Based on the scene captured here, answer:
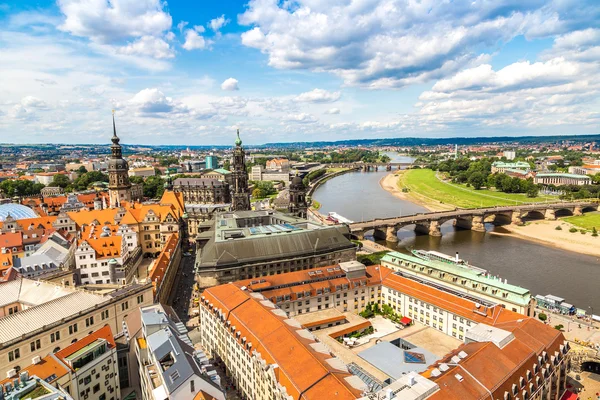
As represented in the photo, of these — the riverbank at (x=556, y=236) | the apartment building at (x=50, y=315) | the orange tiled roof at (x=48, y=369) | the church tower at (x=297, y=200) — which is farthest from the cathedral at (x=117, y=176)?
the riverbank at (x=556, y=236)

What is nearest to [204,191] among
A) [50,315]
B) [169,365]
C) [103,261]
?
[103,261]

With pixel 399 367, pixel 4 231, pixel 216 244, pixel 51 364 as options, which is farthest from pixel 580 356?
pixel 4 231

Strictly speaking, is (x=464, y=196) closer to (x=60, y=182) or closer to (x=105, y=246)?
(x=105, y=246)

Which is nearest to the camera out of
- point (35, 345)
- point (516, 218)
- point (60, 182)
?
point (35, 345)

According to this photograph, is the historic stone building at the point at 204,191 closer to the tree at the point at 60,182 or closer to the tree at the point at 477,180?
the tree at the point at 60,182

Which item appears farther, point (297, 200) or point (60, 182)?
point (60, 182)

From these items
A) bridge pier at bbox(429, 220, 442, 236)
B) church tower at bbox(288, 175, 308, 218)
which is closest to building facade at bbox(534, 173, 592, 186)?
bridge pier at bbox(429, 220, 442, 236)
